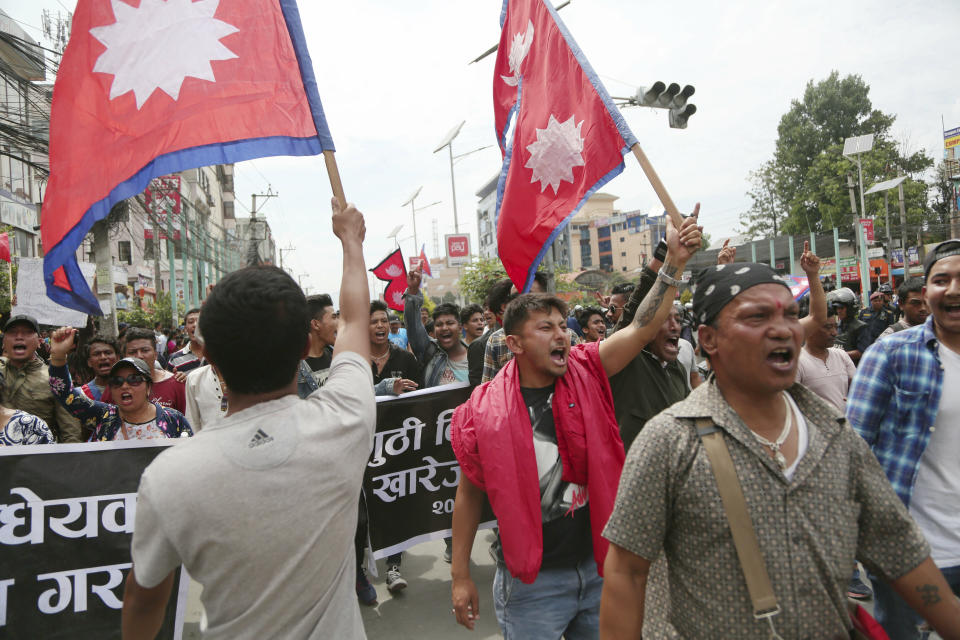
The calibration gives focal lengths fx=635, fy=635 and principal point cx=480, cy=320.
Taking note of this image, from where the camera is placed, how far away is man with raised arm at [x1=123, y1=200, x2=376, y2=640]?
4.64 feet

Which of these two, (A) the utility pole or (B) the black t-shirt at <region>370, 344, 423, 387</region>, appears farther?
(A) the utility pole

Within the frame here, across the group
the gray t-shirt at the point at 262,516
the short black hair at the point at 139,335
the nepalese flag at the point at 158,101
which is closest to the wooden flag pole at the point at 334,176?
the nepalese flag at the point at 158,101

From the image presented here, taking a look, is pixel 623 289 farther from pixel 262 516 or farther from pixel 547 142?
pixel 262 516

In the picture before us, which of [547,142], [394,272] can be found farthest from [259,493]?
[394,272]

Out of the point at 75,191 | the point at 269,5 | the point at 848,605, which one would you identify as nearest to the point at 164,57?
the point at 269,5

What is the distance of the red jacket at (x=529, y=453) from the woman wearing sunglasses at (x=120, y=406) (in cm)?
255

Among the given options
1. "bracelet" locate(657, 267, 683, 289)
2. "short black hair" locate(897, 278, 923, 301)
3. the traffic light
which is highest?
the traffic light

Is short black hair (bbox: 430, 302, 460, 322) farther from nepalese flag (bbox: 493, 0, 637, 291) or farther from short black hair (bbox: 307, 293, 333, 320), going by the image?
nepalese flag (bbox: 493, 0, 637, 291)

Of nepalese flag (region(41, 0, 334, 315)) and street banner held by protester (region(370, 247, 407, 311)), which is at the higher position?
nepalese flag (region(41, 0, 334, 315))

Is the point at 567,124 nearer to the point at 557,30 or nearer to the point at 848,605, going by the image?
the point at 557,30

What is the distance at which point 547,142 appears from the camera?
403 centimetres

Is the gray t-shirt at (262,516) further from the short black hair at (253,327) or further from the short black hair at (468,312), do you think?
the short black hair at (468,312)

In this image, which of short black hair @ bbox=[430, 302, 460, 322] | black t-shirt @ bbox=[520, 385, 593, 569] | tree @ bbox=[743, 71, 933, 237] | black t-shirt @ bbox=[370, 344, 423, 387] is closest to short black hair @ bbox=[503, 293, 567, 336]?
black t-shirt @ bbox=[520, 385, 593, 569]

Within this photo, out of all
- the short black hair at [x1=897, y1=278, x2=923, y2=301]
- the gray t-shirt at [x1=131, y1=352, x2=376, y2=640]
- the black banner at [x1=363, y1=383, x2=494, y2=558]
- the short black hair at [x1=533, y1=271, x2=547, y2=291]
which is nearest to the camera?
the gray t-shirt at [x1=131, y1=352, x2=376, y2=640]
